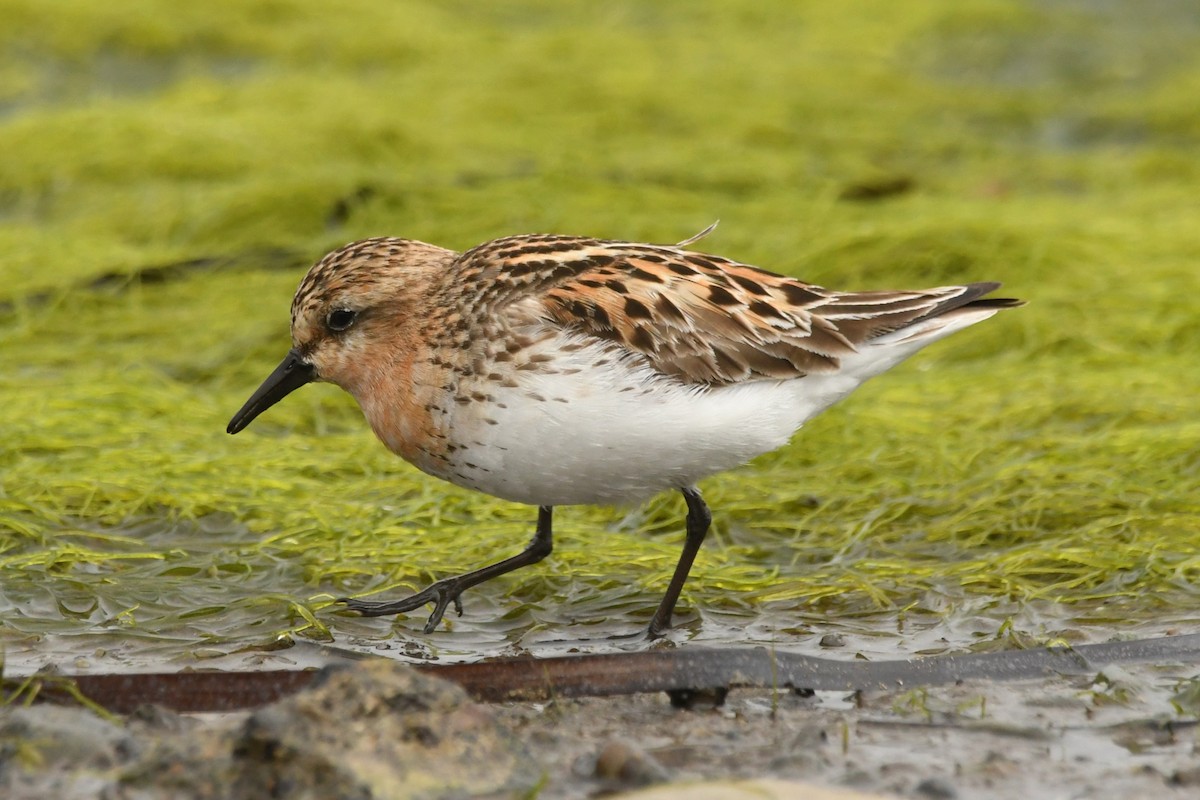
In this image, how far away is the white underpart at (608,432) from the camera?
553 cm

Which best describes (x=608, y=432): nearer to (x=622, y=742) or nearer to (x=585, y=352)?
(x=585, y=352)

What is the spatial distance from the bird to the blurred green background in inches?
25.5

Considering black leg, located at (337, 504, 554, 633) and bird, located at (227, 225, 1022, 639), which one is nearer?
bird, located at (227, 225, 1022, 639)

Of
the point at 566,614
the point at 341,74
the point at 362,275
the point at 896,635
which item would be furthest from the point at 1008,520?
the point at 341,74

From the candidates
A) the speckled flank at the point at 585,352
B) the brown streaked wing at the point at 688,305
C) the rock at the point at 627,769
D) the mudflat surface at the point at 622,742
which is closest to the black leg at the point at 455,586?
the speckled flank at the point at 585,352

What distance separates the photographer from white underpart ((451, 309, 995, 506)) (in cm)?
553

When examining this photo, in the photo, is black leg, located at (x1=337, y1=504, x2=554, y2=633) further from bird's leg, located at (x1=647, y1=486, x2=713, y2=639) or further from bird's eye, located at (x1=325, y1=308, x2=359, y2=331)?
bird's eye, located at (x1=325, y1=308, x2=359, y2=331)

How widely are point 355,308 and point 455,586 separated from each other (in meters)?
1.12

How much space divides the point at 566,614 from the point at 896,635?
4.19ft

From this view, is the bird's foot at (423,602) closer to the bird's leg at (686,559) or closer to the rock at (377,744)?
the bird's leg at (686,559)

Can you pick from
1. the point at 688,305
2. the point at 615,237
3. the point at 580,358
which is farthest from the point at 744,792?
the point at 615,237

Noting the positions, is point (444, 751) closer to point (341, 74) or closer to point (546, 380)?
point (546, 380)

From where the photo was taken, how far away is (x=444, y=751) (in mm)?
4504

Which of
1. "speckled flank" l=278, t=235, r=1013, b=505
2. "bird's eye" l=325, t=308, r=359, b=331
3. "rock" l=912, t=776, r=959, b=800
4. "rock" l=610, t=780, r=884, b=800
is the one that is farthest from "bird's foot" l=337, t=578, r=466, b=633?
"rock" l=912, t=776, r=959, b=800
